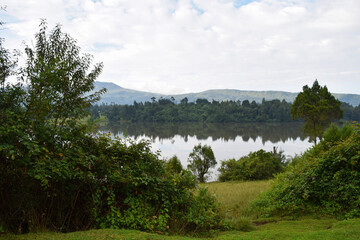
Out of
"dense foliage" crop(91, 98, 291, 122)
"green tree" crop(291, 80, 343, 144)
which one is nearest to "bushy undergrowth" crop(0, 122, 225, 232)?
"green tree" crop(291, 80, 343, 144)

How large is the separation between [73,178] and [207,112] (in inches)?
4785

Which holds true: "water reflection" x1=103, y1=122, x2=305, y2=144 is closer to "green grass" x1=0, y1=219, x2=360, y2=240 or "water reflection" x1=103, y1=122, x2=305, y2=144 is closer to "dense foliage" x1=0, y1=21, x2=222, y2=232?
"dense foliage" x1=0, y1=21, x2=222, y2=232

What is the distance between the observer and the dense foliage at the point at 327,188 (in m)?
7.20

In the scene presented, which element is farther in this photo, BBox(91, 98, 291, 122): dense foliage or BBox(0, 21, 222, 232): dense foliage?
BBox(91, 98, 291, 122): dense foliage

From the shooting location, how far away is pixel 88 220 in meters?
5.88

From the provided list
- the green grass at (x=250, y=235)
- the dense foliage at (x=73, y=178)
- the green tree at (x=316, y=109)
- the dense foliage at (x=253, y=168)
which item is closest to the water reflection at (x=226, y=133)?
the green tree at (x=316, y=109)

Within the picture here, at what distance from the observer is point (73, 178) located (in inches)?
217

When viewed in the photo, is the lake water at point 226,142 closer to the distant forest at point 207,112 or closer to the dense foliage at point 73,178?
the dense foliage at point 73,178

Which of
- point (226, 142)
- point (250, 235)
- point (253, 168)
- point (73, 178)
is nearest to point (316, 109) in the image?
point (253, 168)

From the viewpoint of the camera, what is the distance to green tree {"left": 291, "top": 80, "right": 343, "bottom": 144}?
36469 mm

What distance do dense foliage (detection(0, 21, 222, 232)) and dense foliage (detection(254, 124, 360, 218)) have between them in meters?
2.48

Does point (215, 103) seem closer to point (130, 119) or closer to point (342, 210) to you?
point (130, 119)

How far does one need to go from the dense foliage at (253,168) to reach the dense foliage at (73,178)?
744 inches

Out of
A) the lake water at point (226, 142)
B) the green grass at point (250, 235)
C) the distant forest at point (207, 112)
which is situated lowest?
the lake water at point (226, 142)
